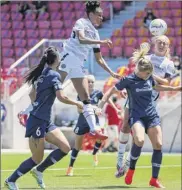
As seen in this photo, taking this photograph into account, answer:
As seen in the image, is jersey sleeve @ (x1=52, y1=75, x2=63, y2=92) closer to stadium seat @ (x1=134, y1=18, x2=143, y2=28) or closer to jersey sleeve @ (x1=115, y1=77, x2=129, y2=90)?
jersey sleeve @ (x1=115, y1=77, x2=129, y2=90)

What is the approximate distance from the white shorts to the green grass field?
1.86m

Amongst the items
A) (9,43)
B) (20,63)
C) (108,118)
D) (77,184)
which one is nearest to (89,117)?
(77,184)

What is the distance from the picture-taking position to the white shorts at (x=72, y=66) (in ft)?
43.3

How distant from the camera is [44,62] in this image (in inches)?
472

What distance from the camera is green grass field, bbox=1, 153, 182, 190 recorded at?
13.6m

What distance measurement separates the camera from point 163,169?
18406mm

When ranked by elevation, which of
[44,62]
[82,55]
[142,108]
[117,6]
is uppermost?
[44,62]

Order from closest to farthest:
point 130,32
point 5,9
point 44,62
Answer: point 44,62 → point 130,32 → point 5,9

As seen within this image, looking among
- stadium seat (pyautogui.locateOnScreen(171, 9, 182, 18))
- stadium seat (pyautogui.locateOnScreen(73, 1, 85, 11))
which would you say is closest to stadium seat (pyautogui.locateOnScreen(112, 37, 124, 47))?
stadium seat (pyautogui.locateOnScreen(171, 9, 182, 18))

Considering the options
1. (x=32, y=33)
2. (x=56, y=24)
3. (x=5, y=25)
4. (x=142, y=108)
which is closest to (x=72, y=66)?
(x=142, y=108)

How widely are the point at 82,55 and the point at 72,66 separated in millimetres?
334

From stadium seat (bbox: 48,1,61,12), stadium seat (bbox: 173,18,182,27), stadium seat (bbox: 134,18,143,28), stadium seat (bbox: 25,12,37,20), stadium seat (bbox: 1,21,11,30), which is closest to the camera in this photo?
stadium seat (bbox: 173,18,182,27)

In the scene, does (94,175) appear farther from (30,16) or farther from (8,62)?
(30,16)

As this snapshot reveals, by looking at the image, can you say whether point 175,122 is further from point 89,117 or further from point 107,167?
point 89,117
